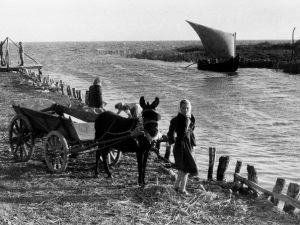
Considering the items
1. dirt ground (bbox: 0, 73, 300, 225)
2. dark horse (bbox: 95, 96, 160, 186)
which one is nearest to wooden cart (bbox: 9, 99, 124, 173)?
dark horse (bbox: 95, 96, 160, 186)

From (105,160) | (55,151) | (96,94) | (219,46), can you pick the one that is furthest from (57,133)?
(219,46)

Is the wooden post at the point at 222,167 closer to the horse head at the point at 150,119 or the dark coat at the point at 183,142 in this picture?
the dark coat at the point at 183,142

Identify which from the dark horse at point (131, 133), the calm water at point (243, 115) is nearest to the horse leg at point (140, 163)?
the dark horse at point (131, 133)

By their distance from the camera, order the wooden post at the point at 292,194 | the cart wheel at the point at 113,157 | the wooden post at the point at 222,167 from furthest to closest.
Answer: the wooden post at the point at 222,167 < the cart wheel at the point at 113,157 < the wooden post at the point at 292,194

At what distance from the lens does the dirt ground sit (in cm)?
607

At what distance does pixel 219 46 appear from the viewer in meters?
52.8

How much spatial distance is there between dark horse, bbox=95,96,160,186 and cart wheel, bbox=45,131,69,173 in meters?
0.62

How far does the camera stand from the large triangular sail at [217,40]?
171ft

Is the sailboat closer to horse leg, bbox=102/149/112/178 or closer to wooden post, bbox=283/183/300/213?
horse leg, bbox=102/149/112/178

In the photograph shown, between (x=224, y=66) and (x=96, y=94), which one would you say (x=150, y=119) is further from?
(x=224, y=66)

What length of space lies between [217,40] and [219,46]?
86 cm

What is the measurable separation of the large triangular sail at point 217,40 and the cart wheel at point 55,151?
46.0 metres

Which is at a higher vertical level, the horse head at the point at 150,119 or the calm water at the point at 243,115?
the horse head at the point at 150,119

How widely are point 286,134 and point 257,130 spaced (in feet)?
4.20
